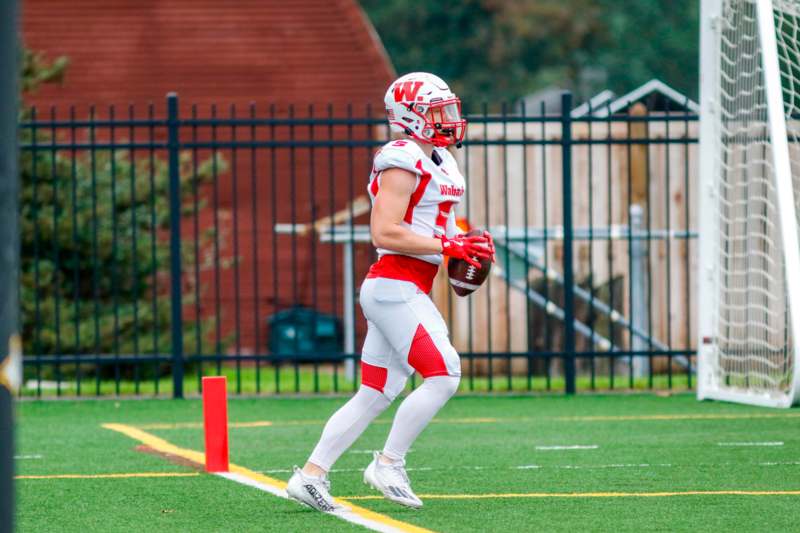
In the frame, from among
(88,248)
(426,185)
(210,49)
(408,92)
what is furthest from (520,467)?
(210,49)

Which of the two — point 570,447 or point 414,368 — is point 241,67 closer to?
point 570,447

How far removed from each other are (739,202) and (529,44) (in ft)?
95.8

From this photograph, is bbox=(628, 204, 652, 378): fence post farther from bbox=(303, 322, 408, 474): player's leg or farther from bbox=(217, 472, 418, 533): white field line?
bbox=(303, 322, 408, 474): player's leg

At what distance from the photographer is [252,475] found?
25.8 ft

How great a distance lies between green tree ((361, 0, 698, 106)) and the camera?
38938 millimetres

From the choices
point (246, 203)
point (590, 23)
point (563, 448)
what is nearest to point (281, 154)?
point (246, 203)

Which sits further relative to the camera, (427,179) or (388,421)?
(388,421)

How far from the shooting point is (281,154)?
22656mm

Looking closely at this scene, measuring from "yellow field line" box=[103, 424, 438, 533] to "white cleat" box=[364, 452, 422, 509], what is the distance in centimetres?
12

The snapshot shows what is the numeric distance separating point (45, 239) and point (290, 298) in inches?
277

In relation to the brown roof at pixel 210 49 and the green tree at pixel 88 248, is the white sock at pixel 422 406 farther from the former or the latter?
the brown roof at pixel 210 49

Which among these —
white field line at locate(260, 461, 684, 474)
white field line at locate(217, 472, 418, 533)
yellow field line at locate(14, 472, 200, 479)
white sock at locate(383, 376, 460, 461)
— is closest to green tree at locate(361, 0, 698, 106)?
white field line at locate(260, 461, 684, 474)

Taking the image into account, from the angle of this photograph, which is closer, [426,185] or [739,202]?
[426,185]

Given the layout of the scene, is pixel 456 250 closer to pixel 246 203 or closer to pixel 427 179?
pixel 427 179
